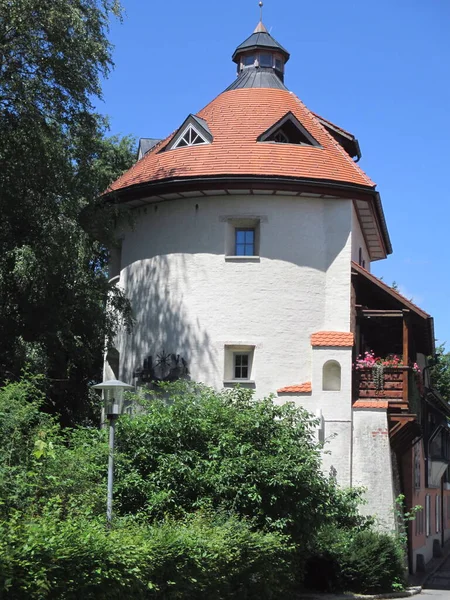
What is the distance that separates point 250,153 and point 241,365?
5949 millimetres

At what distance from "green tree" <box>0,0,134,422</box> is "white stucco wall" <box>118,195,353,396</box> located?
305 cm

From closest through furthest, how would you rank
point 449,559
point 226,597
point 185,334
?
point 226,597 → point 185,334 → point 449,559

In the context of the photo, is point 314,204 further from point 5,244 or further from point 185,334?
point 5,244

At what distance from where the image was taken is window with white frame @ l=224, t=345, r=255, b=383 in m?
26.8

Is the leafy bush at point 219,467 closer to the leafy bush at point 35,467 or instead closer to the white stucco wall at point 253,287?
the leafy bush at point 35,467

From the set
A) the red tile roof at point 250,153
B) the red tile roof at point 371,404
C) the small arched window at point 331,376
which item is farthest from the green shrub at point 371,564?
the red tile roof at point 250,153

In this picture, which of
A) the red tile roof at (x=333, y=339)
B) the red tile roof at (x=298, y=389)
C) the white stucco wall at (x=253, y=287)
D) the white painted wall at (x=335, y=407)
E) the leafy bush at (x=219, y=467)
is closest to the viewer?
the leafy bush at (x=219, y=467)

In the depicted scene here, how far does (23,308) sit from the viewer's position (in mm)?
24031

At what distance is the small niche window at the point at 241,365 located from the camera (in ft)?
88.7

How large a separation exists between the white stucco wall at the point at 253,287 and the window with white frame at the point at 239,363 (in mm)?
237

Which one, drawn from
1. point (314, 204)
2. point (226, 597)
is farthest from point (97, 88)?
point (226, 597)

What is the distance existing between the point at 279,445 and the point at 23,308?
25.8 feet

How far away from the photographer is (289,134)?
1126 inches

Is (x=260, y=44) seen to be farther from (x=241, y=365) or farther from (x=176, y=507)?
(x=176, y=507)
